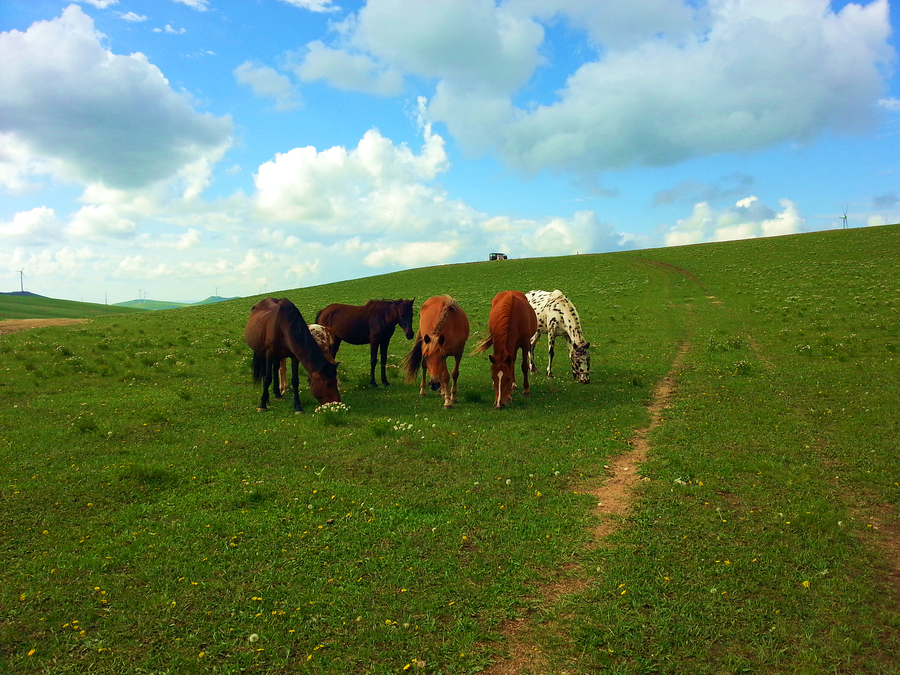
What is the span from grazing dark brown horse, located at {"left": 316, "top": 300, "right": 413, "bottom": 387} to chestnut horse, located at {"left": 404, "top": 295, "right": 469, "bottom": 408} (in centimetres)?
157

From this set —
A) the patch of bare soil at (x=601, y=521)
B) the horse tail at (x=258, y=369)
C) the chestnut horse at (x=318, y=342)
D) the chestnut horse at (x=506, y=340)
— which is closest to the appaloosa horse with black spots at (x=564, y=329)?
the chestnut horse at (x=506, y=340)

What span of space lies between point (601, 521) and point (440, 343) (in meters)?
6.73

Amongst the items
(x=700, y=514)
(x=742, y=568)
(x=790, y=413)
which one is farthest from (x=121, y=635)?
(x=790, y=413)

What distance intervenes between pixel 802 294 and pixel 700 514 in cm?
3709

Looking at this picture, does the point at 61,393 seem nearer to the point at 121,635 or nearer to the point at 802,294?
the point at 121,635

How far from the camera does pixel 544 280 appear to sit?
58.7 m

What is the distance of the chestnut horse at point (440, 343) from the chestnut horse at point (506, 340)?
0.90 metres

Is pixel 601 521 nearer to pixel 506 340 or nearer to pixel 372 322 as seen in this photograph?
pixel 506 340

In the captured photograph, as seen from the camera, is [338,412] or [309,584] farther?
[338,412]

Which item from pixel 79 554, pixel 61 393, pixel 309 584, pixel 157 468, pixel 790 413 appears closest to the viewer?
pixel 309 584

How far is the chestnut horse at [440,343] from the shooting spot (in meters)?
12.4

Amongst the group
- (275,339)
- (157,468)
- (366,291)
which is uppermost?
(366,291)

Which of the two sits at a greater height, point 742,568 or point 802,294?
point 802,294

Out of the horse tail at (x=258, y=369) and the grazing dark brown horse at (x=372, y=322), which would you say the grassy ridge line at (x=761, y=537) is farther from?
the horse tail at (x=258, y=369)
